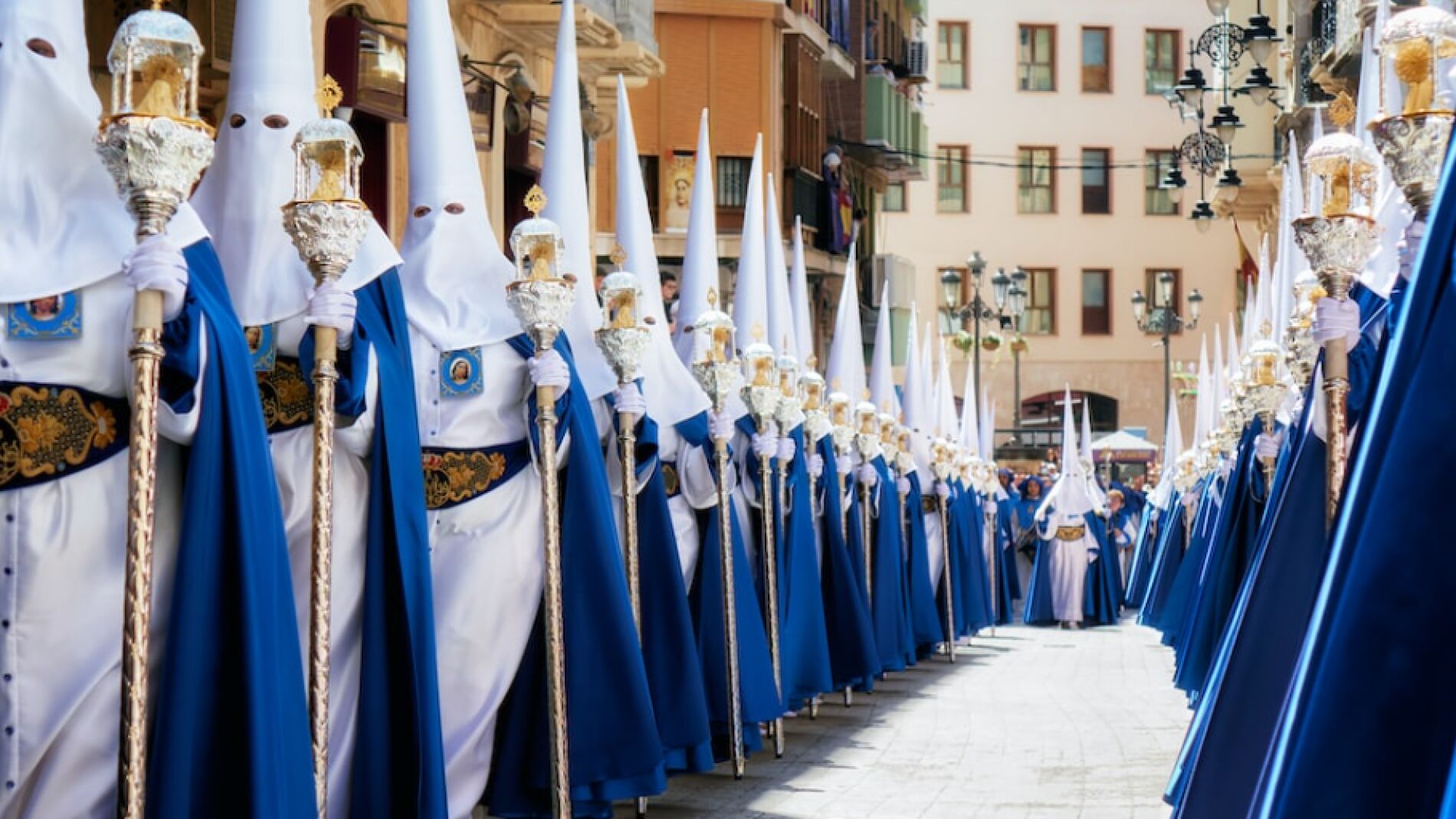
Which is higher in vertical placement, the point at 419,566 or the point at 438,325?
the point at 438,325

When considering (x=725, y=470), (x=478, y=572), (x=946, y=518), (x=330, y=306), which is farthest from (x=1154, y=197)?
(x=330, y=306)

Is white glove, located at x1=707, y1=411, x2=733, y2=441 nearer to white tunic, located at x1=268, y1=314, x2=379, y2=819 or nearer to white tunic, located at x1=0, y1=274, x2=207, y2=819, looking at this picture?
white tunic, located at x1=268, y1=314, x2=379, y2=819

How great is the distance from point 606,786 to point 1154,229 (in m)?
55.5

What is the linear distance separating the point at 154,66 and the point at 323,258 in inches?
49.3

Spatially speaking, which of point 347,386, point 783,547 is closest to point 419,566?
point 347,386

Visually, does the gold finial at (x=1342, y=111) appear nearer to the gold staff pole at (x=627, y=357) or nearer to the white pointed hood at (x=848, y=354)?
the gold staff pole at (x=627, y=357)

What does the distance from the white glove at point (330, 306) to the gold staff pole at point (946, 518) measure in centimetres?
1658

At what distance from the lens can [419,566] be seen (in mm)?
7945

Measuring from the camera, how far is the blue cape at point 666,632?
421 inches

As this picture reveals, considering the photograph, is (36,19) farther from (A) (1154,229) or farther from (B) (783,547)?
(A) (1154,229)

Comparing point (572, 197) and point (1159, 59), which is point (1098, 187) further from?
point (572, 197)

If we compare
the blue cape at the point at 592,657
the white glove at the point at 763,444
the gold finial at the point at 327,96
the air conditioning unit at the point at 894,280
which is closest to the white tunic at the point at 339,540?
the gold finial at the point at 327,96

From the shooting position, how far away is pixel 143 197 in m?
5.88

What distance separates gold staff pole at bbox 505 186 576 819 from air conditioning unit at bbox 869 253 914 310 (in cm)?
3693
